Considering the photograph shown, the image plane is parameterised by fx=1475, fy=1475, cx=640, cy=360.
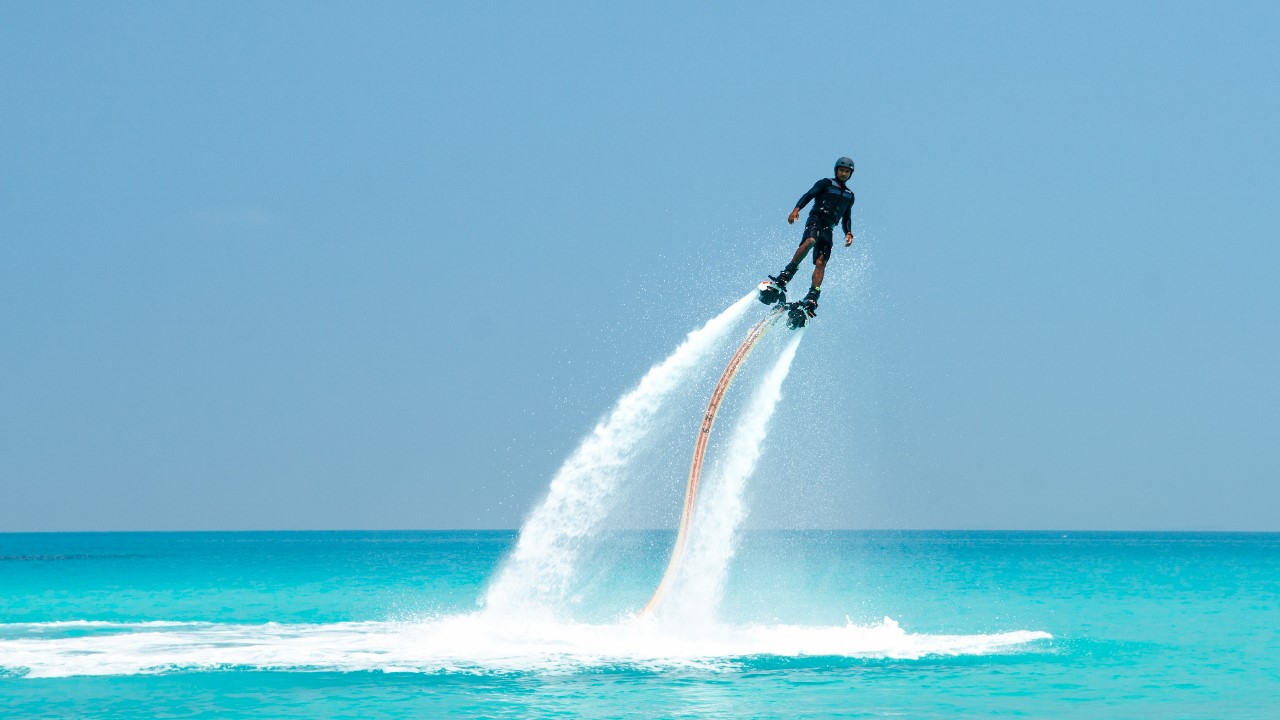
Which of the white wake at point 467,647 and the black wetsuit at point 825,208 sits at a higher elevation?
the black wetsuit at point 825,208

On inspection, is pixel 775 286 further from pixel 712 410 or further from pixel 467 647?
pixel 467 647

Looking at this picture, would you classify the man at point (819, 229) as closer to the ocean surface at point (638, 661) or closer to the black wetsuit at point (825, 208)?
the black wetsuit at point (825, 208)

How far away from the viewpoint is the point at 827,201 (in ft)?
78.9

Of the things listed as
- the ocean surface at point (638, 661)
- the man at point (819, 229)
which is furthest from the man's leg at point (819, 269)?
the ocean surface at point (638, 661)

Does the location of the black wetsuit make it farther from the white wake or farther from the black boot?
the white wake

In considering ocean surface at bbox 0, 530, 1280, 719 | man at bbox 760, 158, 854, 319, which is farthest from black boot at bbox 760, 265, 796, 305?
ocean surface at bbox 0, 530, 1280, 719

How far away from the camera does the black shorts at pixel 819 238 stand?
944 inches

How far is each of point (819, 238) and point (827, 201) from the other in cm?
62

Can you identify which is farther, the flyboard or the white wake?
the white wake

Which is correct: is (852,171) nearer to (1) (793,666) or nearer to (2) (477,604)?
(1) (793,666)

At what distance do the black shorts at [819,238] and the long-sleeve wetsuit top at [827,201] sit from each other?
2.6 inches

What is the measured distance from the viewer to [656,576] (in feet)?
303

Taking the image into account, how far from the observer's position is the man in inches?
945

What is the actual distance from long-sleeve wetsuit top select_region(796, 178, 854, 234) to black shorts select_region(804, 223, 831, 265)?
0.21ft
